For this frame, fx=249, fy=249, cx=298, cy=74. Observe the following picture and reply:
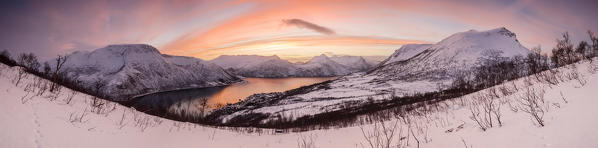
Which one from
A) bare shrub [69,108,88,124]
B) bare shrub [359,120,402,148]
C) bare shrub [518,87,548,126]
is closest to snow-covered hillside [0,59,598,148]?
bare shrub [69,108,88,124]

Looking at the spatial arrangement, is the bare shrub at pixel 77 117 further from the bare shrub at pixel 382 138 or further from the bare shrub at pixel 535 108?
the bare shrub at pixel 535 108

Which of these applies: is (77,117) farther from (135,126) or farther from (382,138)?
(382,138)

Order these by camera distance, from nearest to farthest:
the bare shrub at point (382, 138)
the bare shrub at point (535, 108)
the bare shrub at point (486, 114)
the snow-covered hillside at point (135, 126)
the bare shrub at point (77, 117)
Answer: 1. the snow-covered hillside at point (135, 126)
2. the bare shrub at point (535, 108)
3. the bare shrub at point (382, 138)
4. the bare shrub at point (486, 114)
5. the bare shrub at point (77, 117)

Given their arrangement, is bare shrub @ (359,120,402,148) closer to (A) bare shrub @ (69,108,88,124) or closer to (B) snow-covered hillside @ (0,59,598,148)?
(B) snow-covered hillside @ (0,59,598,148)

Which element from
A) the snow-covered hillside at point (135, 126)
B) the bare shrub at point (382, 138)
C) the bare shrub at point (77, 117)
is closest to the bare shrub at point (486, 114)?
the snow-covered hillside at point (135, 126)

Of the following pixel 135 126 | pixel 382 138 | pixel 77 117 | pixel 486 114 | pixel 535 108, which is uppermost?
pixel 535 108

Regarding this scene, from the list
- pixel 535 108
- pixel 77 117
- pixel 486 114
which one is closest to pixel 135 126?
pixel 77 117

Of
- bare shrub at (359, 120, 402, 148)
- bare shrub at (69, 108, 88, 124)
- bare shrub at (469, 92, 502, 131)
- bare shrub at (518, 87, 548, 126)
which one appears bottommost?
bare shrub at (359, 120, 402, 148)

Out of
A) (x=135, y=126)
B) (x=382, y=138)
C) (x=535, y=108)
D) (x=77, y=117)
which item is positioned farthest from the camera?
(x=135, y=126)

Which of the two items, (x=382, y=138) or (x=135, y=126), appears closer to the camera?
(x=382, y=138)

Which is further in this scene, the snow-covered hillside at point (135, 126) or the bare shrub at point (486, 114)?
the bare shrub at point (486, 114)

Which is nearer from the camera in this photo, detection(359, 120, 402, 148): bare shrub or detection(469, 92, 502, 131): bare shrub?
detection(359, 120, 402, 148): bare shrub

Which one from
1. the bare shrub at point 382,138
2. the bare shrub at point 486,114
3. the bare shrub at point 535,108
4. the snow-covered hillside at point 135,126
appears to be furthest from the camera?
the bare shrub at point 486,114

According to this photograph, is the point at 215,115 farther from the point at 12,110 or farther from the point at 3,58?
the point at 12,110
